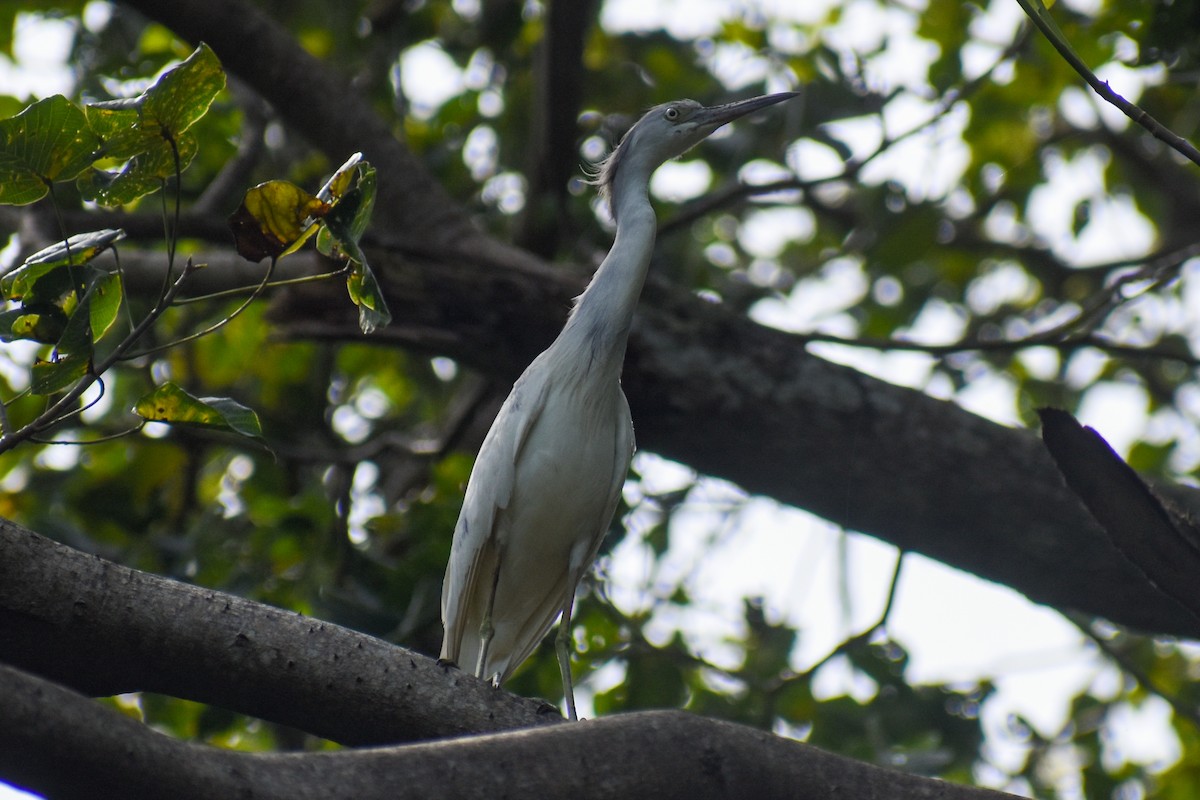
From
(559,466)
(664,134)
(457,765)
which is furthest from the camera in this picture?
(664,134)

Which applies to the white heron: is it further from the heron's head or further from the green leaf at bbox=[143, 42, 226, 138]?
the green leaf at bbox=[143, 42, 226, 138]

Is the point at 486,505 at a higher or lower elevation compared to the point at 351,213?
lower

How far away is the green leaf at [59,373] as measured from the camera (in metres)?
2.26

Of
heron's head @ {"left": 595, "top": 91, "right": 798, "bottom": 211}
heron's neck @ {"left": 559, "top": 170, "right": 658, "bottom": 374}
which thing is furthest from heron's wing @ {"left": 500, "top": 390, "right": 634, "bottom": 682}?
heron's head @ {"left": 595, "top": 91, "right": 798, "bottom": 211}

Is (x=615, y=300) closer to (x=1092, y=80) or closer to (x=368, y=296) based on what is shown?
(x=368, y=296)

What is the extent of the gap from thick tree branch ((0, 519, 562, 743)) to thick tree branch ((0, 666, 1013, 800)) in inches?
16.9

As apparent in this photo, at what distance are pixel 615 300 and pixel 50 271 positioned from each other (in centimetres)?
180

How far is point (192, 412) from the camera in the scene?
2301 mm

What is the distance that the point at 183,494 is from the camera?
5.84m

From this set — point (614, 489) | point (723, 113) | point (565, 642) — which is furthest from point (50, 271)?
point (723, 113)

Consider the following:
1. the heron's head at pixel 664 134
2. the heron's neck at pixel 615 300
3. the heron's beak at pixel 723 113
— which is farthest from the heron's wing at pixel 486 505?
the heron's beak at pixel 723 113

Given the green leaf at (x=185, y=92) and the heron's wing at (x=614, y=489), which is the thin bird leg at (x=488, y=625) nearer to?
the heron's wing at (x=614, y=489)

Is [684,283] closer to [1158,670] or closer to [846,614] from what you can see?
[846,614]

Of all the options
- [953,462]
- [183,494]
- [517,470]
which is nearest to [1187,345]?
[953,462]
